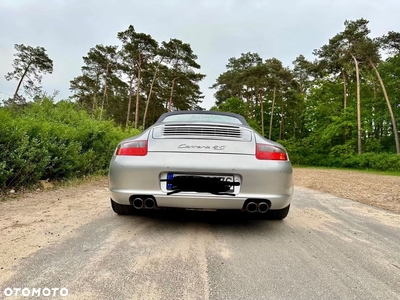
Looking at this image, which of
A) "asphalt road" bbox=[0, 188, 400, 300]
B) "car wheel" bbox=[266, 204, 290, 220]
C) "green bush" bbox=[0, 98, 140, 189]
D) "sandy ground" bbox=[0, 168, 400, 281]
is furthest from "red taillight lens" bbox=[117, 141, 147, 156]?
"green bush" bbox=[0, 98, 140, 189]

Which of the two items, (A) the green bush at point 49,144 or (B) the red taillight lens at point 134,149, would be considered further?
(A) the green bush at point 49,144

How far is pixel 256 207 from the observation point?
Answer: 2.20 m

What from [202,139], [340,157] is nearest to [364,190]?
[202,139]

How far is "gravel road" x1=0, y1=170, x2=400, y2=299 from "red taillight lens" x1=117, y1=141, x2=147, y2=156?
753mm

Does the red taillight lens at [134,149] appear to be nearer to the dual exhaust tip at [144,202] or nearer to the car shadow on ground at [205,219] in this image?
the dual exhaust tip at [144,202]

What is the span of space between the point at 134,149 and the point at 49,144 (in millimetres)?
2913

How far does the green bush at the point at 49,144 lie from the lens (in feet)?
12.1

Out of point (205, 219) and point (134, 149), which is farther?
point (205, 219)

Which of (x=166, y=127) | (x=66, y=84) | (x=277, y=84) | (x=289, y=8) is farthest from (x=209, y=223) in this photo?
(x=66, y=84)

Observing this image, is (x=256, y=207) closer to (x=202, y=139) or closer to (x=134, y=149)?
(x=202, y=139)

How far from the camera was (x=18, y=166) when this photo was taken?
3766mm

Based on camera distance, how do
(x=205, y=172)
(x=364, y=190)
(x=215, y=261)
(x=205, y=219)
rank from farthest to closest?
(x=364, y=190) < (x=205, y=219) < (x=205, y=172) < (x=215, y=261)

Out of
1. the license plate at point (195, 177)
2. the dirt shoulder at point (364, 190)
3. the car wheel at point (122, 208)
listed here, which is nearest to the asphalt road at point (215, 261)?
the car wheel at point (122, 208)

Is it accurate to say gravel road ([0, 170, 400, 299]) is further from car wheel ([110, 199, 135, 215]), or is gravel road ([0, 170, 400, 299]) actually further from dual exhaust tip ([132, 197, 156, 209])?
dual exhaust tip ([132, 197, 156, 209])
